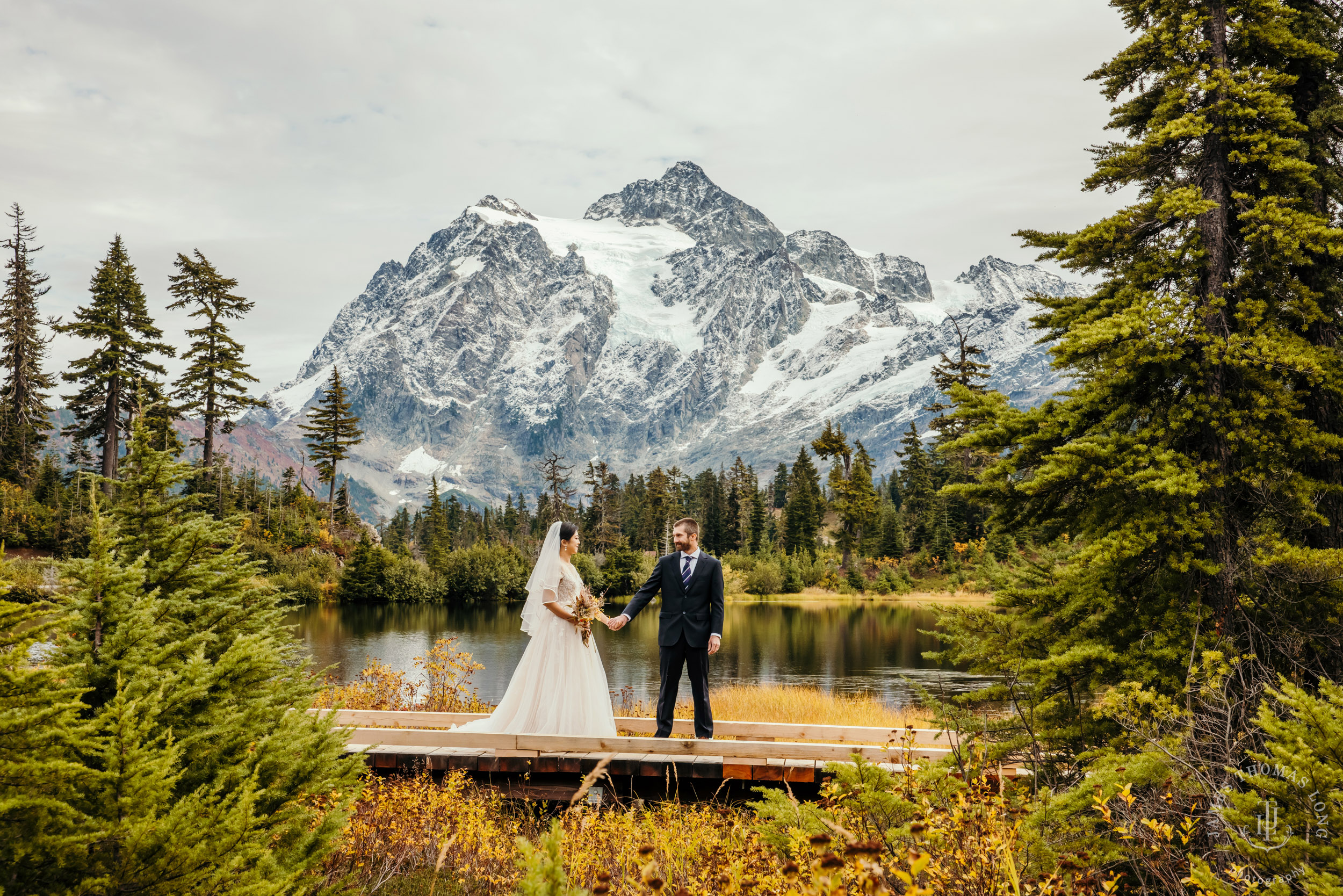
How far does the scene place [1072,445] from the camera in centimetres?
656

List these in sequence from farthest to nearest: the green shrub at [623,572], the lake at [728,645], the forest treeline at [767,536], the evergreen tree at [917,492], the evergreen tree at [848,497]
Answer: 1. the evergreen tree at [848,497]
2. the evergreen tree at [917,492]
3. the green shrub at [623,572]
4. the forest treeline at [767,536]
5. the lake at [728,645]

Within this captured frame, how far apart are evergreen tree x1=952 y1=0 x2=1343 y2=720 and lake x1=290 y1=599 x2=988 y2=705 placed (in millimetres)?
7155

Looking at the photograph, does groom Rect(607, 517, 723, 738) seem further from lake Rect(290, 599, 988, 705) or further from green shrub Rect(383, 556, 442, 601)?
green shrub Rect(383, 556, 442, 601)

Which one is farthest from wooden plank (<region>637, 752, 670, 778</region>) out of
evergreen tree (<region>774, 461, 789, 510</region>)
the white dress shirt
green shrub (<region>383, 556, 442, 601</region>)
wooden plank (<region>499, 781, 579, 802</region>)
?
evergreen tree (<region>774, 461, 789, 510</region>)

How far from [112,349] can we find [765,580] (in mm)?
42671

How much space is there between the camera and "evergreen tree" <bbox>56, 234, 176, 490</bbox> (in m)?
37.4

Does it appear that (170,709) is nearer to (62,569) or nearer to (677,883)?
(62,569)

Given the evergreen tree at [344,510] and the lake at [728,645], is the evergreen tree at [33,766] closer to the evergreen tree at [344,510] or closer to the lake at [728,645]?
the lake at [728,645]

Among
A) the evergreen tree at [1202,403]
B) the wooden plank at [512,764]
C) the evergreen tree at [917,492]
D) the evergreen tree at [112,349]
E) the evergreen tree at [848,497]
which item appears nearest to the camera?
the evergreen tree at [1202,403]

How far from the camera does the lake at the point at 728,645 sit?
23250 millimetres

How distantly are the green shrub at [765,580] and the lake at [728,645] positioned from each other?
6849mm

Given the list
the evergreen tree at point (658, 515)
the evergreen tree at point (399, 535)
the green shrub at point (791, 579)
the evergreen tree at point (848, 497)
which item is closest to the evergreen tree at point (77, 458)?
the evergreen tree at point (399, 535)

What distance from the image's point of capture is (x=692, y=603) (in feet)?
25.9

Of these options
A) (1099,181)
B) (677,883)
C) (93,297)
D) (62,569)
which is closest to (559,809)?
(677,883)
